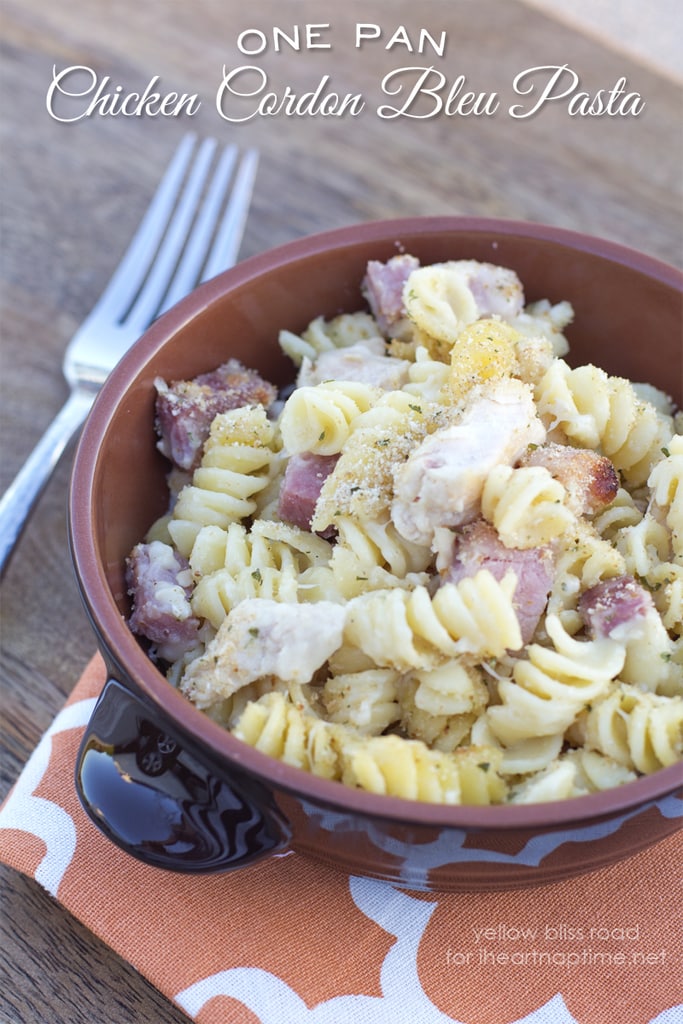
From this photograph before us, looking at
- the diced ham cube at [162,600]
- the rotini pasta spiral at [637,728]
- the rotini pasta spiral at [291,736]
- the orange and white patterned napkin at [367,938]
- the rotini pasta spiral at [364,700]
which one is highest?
the rotini pasta spiral at [637,728]

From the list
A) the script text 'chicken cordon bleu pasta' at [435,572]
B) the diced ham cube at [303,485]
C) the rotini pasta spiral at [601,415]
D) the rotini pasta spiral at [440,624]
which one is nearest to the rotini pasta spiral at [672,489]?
the script text 'chicken cordon bleu pasta' at [435,572]

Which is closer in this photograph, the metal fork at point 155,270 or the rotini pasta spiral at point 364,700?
the rotini pasta spiral at point 364,700

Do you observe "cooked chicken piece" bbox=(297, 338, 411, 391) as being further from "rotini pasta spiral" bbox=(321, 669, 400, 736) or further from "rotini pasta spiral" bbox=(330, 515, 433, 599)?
"rotini pasta spiral" bbox=(321, 669, 400, 736)

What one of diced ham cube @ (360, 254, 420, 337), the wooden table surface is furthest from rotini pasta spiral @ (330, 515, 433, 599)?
the wooden table surface

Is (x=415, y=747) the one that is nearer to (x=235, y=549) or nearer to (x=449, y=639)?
(x=449, y=639)

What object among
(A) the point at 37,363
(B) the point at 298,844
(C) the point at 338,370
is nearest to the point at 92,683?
(B) the point at 298,844

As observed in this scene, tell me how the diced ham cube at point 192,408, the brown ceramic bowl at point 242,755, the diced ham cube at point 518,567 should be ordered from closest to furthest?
the brown ceramic bowl at point 242,755 < the diced ham cube at point 518,567 < the diced ham cube at point 192,408

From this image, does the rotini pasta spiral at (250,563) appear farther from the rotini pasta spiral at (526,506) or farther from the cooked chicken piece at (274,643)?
the rotini pasta spiral at (526,506)

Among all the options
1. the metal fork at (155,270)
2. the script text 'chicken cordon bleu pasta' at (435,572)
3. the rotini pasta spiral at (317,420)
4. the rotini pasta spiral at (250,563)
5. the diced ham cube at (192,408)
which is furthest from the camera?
the metal fork at (155,270)
